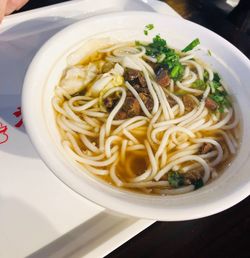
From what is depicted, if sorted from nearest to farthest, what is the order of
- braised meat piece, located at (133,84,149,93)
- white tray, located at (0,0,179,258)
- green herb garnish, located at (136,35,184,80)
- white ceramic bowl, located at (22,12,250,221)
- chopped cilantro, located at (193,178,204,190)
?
1. white ceramic bowl, located at (22,12,250,221)
2. white tray, located at (0,0,179,258)
3. chopped cilantro, located at (193,178,204,190)
4. braised meat piece, located at (133,84,149,93)
5. green herb garnish, located at (136,35,184,80)

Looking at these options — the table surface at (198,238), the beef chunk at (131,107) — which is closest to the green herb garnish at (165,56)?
the beef chunk at (131,107)

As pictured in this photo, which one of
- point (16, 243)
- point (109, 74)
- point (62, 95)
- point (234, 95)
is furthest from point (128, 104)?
point (16, 243)

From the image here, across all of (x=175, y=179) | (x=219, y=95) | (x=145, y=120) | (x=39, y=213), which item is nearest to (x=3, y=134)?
(x=39, y=213)

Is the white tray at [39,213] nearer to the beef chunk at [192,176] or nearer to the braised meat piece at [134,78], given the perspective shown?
the beef chunk at [192,176]

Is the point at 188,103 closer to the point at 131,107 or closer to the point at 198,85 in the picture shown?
the point at 198,85

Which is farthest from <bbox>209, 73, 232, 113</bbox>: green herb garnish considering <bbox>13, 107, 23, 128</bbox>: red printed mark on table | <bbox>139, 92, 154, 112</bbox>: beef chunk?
<bbox>13, 107, 23, 128</bbox>: red printed mark on table

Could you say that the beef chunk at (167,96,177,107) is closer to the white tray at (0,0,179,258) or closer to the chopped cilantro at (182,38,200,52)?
the chopped cilantro at (182,38,200,52)
